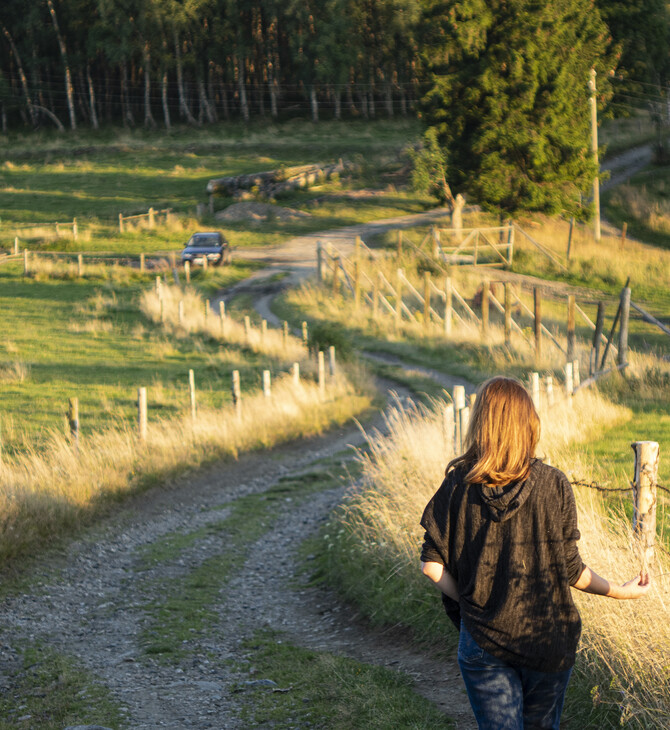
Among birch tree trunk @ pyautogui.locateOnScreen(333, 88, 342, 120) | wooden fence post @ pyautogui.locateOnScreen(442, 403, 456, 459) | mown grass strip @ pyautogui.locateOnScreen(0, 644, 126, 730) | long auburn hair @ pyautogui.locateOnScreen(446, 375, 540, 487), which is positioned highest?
birch tree trunk @ pyautogui.locateOnScreen(333, 88, 342, 120)

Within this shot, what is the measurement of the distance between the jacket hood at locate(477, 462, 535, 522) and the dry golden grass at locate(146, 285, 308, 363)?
68.0 ft

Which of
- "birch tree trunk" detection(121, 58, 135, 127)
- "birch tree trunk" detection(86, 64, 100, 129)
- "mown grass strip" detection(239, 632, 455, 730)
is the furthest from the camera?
"birch tree trunk" detection(121, 58, 135, 127)

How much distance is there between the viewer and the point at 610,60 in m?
49.8

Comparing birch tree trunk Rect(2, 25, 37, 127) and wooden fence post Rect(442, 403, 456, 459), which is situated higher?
birch tree trunk Rect(2, 25, 37, 127)

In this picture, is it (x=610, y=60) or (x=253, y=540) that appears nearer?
(x=253, y=540)

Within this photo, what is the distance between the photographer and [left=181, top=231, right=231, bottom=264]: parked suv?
38.3m

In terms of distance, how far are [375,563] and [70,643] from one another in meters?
2.66

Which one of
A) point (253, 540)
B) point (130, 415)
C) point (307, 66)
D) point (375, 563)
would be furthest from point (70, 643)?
point (307, 66)

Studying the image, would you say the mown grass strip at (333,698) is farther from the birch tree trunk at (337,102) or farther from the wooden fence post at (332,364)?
the birch tree trunk at (337,102)

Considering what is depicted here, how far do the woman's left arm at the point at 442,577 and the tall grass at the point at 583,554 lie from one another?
1.68 metres

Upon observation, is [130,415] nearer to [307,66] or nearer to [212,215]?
[212,215]

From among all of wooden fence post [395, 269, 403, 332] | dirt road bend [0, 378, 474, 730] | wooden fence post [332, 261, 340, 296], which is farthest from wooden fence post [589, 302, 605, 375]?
wooden fence post [332, 261, 340, 296]

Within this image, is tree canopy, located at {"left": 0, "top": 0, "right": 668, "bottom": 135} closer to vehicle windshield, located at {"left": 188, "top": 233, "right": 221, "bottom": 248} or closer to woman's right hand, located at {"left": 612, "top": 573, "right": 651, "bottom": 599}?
vehicle windshield, located at {"left": 188, "top": 233, "right": 221, "bottom": 248}

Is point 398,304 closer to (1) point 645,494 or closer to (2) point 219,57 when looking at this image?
(1) point 645,494
